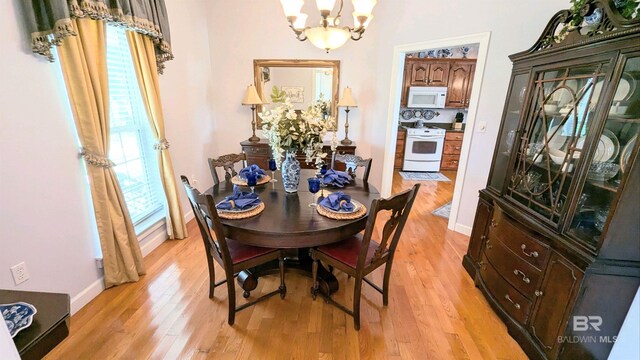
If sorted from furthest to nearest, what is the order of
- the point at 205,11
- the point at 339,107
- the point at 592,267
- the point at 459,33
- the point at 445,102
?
the point at 445,102
the point at 339,107
the point at 205,11
the point at 459,33
the point at 592,267

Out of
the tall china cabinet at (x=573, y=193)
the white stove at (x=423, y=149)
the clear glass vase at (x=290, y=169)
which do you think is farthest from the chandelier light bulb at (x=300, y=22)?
the white stove at (x=423, y=149)

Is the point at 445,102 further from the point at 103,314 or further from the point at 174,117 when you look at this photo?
the point at 103,314

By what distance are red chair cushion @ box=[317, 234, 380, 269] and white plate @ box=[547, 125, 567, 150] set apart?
4.21 feet

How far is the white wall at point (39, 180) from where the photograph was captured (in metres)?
1.42

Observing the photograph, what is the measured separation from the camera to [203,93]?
3.49 metres

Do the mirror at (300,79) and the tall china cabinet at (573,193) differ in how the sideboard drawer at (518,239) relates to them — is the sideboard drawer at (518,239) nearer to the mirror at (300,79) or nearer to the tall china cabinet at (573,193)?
the tall china cabinet at (573,193)

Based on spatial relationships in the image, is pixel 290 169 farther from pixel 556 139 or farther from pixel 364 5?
pixel 556 139

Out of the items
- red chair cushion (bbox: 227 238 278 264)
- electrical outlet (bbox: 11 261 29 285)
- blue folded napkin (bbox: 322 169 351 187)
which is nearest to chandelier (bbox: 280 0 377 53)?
blue folded napkin (bbox: 322 169 351 187)

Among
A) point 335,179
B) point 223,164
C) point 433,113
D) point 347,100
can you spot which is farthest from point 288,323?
point 433,113

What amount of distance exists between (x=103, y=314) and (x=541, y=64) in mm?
3371

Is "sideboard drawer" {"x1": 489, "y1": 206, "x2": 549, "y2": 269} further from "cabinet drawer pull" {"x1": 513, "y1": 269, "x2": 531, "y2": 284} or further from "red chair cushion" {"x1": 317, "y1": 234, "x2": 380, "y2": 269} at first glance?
"red chair cushion" {"x1": 317, "y1": 234, "x2": 380, "y2": 269}

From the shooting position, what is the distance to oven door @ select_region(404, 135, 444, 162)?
17.4 feet

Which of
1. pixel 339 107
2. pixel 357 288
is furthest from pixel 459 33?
pixel 357 288

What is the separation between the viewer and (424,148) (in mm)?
5352
